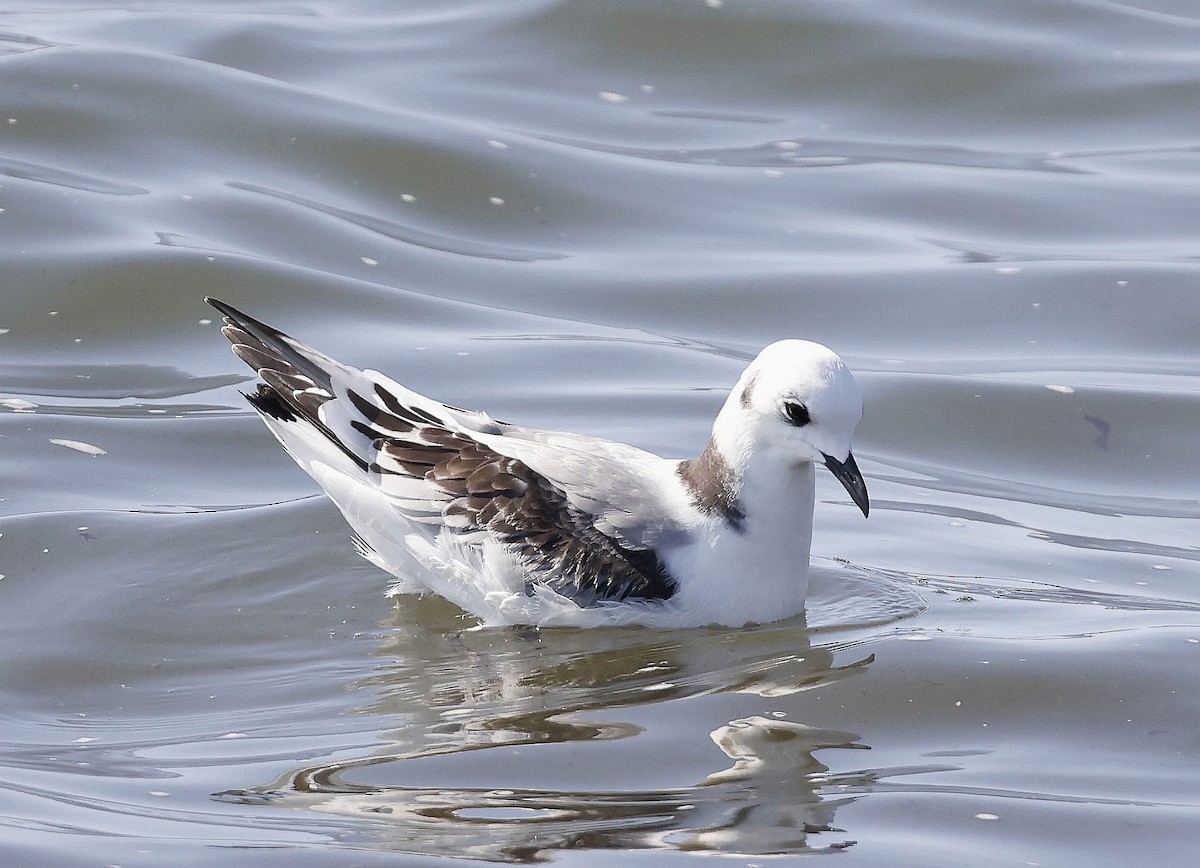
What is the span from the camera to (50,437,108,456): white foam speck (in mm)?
8492

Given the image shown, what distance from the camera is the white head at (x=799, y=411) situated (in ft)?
21.3

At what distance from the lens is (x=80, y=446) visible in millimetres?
8531

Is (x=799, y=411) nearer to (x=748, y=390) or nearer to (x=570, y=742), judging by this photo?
(x=748, y=390)

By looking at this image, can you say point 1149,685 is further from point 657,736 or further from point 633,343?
point 633,343

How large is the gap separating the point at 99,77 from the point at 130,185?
1.50 meters

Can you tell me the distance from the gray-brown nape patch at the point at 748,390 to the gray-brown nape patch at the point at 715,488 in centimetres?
1

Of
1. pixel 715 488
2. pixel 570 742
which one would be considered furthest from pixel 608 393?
pixel 570 742

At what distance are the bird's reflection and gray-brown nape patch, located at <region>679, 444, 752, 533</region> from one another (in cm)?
43

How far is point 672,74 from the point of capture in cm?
1456

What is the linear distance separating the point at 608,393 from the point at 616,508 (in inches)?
112

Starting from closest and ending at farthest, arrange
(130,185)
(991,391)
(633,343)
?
(991,391) < (633,343) < (130,185)

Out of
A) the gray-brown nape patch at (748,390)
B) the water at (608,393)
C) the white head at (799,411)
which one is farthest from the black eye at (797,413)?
the water at (608,393)

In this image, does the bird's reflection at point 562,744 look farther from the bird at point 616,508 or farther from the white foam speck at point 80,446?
the white foam speck at point 80,446

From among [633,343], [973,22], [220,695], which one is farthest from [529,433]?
[973,22]
